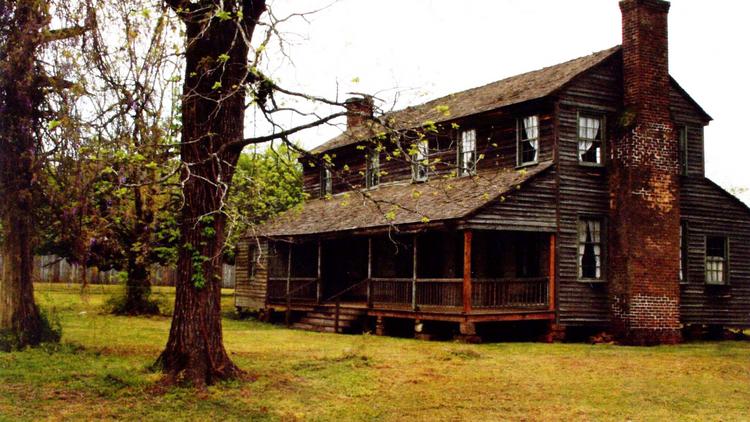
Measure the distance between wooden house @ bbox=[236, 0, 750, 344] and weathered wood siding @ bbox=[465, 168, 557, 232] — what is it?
40 mm

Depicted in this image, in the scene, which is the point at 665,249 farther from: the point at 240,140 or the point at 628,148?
the point at 240,140

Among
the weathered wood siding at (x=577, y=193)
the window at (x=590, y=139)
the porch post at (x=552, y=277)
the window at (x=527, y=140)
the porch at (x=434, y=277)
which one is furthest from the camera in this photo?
the window at (x=527, y=140)

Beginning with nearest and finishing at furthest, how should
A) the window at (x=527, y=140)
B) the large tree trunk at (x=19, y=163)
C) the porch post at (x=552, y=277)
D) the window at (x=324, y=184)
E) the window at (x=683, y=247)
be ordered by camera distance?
the large tree trunk at (x=19, y=163) < the porch post at (x=552, y=277) < the window at (x=527, y=140) < the window at (x=683, y=247) < the window at (x=324, y=184)

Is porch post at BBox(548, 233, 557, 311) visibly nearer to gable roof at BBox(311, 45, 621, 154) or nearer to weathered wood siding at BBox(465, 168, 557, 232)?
weathered wood siding at BBox(465, 168, 557, 232)

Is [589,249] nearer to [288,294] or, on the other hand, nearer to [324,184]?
[288,294]

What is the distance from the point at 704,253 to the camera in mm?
25359

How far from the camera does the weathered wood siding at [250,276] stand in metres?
32.8

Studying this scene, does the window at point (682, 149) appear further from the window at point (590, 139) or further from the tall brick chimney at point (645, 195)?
the window at point (590, 139)

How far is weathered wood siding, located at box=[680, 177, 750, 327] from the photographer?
82.2ft

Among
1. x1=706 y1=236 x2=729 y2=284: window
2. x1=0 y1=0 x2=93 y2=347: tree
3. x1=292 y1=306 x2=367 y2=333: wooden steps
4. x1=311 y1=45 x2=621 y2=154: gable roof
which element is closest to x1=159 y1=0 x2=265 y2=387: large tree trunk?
x1=0 y1=0 x2=93 y2=347: tree

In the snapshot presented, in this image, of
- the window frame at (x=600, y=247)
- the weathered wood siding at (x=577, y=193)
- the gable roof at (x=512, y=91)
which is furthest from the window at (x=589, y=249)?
the gable roof at (x=512, y=91)

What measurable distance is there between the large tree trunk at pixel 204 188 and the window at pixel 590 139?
12.9 metres

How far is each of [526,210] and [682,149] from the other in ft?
21.6

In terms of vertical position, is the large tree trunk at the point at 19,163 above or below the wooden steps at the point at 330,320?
above
